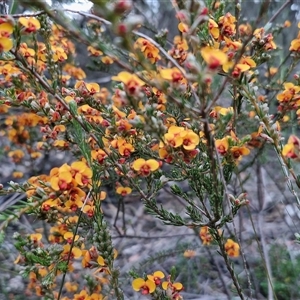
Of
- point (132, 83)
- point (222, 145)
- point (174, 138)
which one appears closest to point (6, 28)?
point (132, 83)

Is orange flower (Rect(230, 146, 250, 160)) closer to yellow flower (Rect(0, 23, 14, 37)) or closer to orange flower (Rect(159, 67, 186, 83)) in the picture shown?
orange flower (Rect(159, 67, 186, 83))

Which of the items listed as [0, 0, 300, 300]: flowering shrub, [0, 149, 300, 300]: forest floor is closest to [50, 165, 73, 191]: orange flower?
[0, 0, 300, 300]: flowering shrub

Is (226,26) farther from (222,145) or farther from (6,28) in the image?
Result: (6,28)

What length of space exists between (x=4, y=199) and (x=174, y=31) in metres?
3.04

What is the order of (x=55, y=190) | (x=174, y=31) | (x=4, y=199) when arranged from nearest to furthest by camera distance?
(x=55, y=190) → (x=4, y=199) → (x=174, y=31)

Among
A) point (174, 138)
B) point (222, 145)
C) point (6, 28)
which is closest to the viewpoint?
point (6, 28)

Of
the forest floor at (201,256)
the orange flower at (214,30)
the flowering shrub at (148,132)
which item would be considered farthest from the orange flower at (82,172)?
the forest floor at (201,256)

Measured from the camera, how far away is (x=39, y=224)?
3018 millimetres

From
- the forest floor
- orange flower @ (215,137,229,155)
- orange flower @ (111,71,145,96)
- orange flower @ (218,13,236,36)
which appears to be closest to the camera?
orange flower @ (111,71,145,96)

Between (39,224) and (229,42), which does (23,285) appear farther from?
(229,42)

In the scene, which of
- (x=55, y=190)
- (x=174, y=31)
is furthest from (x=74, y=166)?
(x=174, y=31)

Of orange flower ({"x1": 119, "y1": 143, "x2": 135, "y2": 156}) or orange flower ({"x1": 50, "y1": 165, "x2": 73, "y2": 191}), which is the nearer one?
orange flower ({"x1": 50, "y1": 165, "x2": 73, "y2": 191})

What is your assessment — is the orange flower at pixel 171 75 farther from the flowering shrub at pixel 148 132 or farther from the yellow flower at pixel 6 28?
the yellow flower at pixel 6 28

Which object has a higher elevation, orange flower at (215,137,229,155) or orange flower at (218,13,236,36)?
orange flower at (218,13,236,36)
